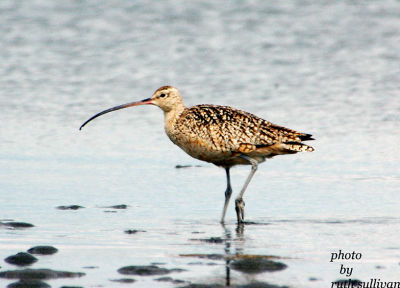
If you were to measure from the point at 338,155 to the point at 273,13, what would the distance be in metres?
9.65

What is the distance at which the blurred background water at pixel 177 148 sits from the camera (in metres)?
7.40

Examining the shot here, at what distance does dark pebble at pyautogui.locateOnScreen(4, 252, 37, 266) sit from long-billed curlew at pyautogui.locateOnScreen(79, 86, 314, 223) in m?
2.80

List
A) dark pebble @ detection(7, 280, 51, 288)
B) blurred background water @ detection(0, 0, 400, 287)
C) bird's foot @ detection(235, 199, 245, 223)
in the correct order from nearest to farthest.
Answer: dark pebble @ detection(7, 280, 51, 288) < blurred background water @ detection(0, 0, 400, 287) < bird's foot @ detection(235, 199, 245, 223)

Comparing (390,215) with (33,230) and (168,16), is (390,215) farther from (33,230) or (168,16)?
(168,16)

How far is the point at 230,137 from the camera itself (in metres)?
9.12

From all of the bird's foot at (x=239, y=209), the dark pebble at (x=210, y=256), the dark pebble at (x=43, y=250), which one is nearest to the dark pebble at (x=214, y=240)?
the dark pebble at (x=210, y=256)

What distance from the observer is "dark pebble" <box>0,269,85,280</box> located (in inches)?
242

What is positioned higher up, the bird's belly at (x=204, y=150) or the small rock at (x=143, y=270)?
the bird's belly at (x=204, y=150)

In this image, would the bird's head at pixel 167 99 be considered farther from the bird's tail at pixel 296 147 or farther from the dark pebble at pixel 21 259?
the dark pebble at pixel 21 259

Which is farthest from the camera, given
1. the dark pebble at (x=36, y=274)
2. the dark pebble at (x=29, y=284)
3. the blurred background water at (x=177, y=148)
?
the blurred background water at (x=177, y=148)

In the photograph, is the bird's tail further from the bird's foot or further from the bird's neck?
the bird's neck

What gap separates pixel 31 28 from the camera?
1914 centimetres

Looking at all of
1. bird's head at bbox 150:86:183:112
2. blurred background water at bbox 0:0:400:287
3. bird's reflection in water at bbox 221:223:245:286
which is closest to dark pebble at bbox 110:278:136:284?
blurred background water at bbox 0:0:400:287

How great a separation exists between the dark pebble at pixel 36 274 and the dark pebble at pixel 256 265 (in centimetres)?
110
